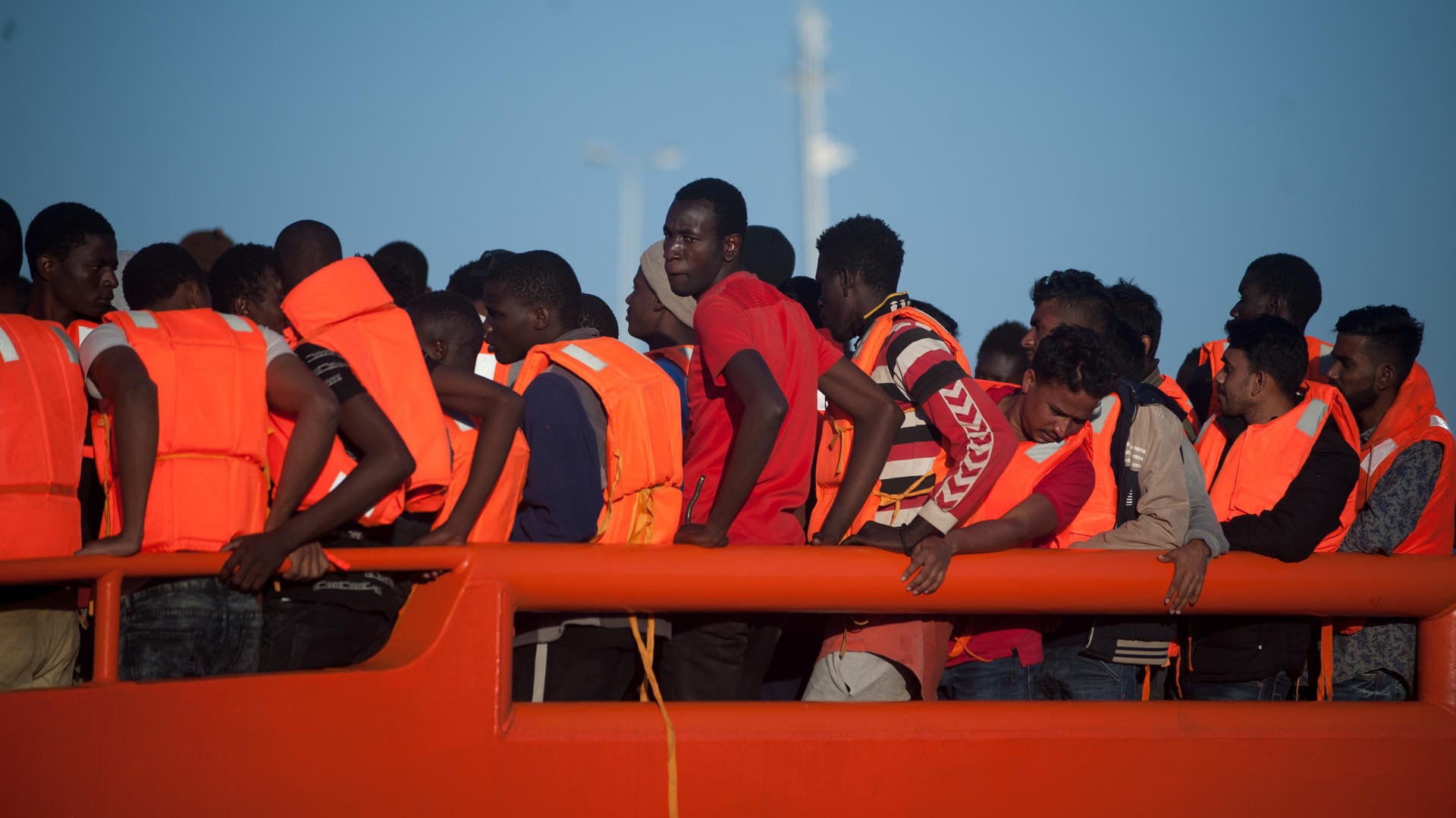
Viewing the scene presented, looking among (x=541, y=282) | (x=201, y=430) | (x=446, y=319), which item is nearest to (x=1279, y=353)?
(x=541, y=282)

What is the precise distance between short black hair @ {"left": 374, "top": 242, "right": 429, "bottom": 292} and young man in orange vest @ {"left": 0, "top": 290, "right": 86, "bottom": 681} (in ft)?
8.41

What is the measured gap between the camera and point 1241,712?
3.64m

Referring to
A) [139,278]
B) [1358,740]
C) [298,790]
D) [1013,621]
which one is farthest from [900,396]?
[139,278]

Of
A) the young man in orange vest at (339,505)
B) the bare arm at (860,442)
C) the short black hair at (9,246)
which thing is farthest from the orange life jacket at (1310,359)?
the short black hair at (9,246)

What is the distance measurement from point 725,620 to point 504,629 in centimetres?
80

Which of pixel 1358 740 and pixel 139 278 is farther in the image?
pixel 139 278

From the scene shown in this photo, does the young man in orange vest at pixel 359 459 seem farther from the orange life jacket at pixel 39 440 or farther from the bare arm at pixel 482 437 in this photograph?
the orange life jacket at pixel 39 440

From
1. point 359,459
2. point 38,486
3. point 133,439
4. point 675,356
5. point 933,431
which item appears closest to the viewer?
point 133,439

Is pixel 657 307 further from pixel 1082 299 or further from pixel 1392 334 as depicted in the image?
pixel 1392 334

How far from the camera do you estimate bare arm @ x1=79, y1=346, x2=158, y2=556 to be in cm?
329

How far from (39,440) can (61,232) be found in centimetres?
89

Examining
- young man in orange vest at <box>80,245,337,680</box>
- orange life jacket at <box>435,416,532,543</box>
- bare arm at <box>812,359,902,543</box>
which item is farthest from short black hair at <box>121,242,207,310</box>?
bare arm at <box>812,359,902,543</box>

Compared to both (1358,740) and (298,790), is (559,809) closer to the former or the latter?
(298,790)

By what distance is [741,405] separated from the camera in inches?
159
